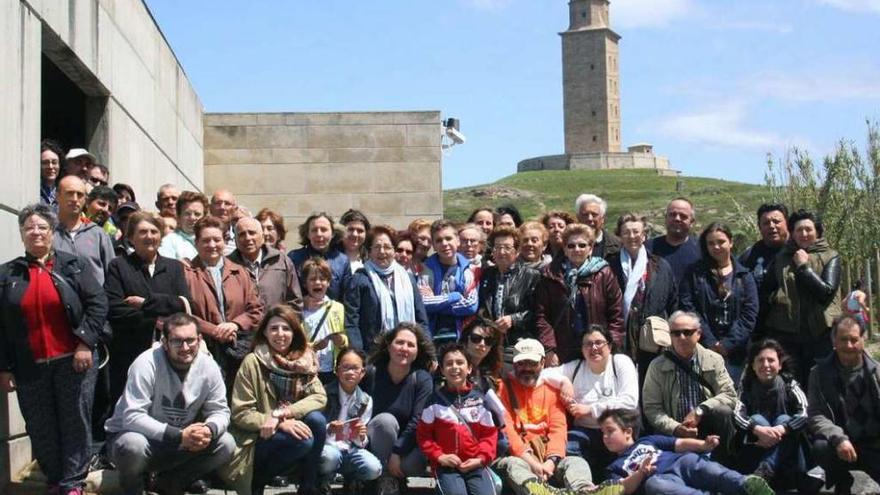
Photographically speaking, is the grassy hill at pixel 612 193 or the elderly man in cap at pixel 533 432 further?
the grassy hill at pixel 612 193

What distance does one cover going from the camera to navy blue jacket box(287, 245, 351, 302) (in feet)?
26.4

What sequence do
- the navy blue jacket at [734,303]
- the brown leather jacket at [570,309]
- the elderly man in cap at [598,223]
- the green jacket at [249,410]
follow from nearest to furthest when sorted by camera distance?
1. the green jacket at [249,410]
2. the brown leather jacket at [570,309]
3. the navy blue jacket at [734,303]
4. the elderly man in cap at [598,223]

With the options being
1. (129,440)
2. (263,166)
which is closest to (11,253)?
(129,440)

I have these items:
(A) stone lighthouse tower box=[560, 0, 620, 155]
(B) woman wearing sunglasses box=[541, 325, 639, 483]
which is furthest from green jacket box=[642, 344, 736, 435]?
(A) stone lighthouse tower box=[560, 0, 620, 155]

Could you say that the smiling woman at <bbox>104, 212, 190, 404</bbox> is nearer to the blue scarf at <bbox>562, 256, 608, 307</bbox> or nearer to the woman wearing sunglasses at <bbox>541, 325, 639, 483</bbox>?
the woman wearing sunglasses at <bbox>541, 325, 639, 483</bbox>

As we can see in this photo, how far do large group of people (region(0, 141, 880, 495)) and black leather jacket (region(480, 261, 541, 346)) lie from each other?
0.02 meters

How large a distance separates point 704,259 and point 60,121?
7.11 meters

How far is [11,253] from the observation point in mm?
7211

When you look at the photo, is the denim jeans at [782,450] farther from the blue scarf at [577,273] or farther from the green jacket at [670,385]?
the blue scarf at [577,273]

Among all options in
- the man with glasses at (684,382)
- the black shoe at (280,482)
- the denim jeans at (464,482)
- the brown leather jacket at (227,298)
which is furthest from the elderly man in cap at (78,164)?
the man with glasses at (684,382)

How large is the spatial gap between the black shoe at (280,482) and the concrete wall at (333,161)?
9.06 m

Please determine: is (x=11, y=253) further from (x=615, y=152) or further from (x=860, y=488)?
(x=615, y=152)

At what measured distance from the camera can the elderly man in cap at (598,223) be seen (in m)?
8.32

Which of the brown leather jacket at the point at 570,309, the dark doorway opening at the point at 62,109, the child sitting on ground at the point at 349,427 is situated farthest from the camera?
the dark doorway opening at the point at 62,109
